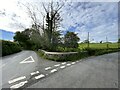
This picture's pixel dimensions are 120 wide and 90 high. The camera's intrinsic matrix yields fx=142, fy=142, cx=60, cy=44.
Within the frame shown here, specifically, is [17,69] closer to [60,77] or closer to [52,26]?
[60,77]

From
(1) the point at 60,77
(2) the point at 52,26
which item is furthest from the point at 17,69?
(2) the point at 52,26

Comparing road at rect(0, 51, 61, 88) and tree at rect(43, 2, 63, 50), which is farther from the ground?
tree at rect(43, 2, 63, 50)

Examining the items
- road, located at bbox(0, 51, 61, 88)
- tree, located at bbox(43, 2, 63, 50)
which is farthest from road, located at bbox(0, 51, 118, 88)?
tree, located at bbox(43, 2, 63, 50)

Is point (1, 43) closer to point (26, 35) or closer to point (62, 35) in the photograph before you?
point (62, 35)

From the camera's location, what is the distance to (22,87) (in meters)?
5.18

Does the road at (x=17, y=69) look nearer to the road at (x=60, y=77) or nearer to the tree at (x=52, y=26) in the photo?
the road at (x=60, y=77)

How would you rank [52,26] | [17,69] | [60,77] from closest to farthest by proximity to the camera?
[60,77]
[17,69]
[52,26]

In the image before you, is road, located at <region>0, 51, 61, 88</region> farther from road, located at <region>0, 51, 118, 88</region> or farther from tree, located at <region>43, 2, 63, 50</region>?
tree, located at <region>43, 2, 63, 50</region>

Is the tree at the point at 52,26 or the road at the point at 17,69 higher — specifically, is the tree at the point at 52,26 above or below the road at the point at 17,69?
above

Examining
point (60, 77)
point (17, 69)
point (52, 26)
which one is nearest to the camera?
point (60, 77)

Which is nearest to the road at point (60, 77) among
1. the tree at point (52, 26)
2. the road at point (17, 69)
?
the road at point (17, 69)

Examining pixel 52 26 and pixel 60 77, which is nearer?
pixel 60 77

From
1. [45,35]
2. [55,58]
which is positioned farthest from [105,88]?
[45,35]

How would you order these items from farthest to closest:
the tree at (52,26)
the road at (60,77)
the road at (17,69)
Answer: the tree at (52,26) → the road at (17,69) → the road at (60,77)
